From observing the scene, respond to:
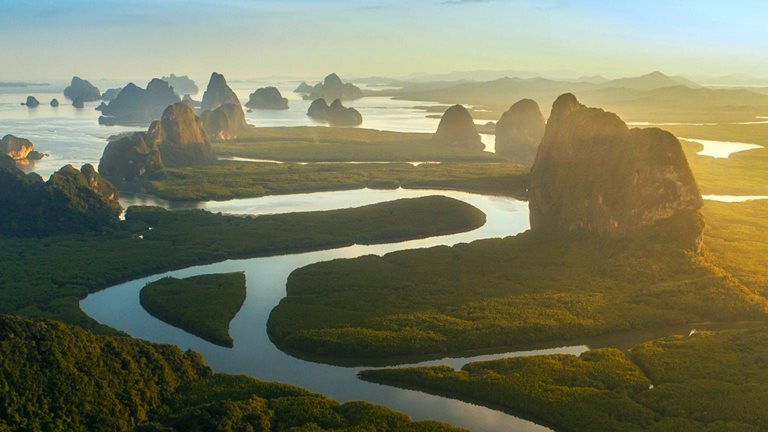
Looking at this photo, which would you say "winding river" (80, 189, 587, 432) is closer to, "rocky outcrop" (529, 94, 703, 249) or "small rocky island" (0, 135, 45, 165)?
"rocky outcrop" (529, 94, 703, 249)

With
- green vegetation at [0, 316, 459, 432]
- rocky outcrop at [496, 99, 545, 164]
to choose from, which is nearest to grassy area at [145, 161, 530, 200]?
rocky outcrop at [496, 99, 545, 164]

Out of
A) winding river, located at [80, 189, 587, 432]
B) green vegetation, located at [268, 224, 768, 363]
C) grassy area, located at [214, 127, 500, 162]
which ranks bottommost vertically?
winding river, located at [80, 189, 587, 432]

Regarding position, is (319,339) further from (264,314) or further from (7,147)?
(7,147)

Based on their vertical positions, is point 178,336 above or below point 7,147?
below

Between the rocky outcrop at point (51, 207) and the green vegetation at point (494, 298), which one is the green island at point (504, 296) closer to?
the green vegetation at point (494, 298)

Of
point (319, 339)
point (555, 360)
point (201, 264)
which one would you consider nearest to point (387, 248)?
point (201, 264)

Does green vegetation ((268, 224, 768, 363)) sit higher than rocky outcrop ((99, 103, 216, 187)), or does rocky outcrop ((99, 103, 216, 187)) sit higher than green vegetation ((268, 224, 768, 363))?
rocky outcrop ((99, 103, 216, 187))

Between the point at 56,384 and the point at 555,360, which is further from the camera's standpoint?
the point at 555,360
